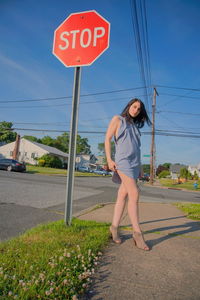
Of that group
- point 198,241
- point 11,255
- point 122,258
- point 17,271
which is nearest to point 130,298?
point 122,258

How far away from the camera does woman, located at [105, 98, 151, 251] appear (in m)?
2.50

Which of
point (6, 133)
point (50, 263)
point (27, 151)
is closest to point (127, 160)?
point (50, 263)

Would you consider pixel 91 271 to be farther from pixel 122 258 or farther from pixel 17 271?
pixel 17 271

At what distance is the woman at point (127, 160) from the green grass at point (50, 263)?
388mm

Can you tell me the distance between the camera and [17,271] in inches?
60.3

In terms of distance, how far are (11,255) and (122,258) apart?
1059mm

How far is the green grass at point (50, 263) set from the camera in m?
1.33

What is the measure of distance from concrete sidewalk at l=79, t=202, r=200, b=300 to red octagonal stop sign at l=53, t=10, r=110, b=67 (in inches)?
98.2

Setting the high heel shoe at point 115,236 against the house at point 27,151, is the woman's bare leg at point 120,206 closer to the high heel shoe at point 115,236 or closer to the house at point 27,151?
the high heel shoe at point 115,236

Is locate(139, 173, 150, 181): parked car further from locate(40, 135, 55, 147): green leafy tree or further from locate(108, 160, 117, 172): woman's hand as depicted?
locate(40, 135, 55, 147): green leafy tree

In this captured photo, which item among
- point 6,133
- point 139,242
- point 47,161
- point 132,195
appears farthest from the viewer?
point 6,133

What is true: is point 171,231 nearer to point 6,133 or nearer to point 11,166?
point 11,166

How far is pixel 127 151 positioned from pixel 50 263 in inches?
59.0

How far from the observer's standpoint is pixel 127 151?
8.41ft
